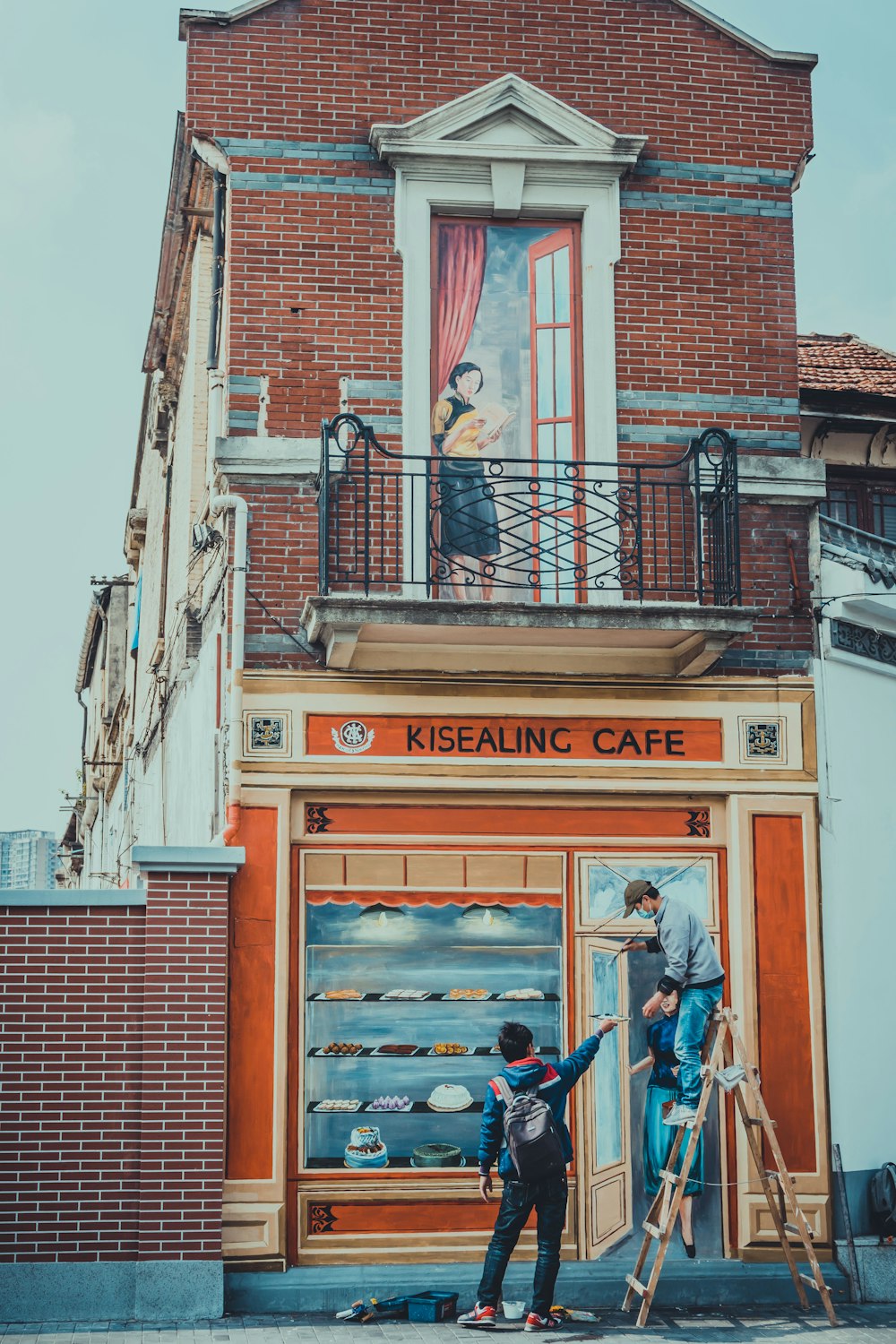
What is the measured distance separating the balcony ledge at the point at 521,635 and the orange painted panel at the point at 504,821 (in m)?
0.99

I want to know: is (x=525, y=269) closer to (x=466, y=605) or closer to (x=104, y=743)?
(x=466, y=605)

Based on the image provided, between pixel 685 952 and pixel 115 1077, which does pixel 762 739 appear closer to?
pixel 685 952

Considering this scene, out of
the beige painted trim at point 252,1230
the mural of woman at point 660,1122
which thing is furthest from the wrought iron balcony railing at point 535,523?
the beige painted trim at point 252,1230

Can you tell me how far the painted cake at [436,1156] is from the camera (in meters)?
10.9

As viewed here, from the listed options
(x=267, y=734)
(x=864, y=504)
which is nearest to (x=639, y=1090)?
(x=267, y=734)

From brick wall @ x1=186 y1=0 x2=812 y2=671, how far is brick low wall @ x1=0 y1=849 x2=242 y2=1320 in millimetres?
2063

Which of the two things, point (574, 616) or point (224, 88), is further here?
point (224, 88)

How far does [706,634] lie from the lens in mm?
10969

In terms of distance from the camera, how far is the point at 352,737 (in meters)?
11.1

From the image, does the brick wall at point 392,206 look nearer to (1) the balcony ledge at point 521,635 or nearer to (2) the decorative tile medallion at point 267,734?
(2) the decorative tile medallion at point 267,734

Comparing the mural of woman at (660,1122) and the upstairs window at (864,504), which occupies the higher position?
the upstairs window at (864,504)

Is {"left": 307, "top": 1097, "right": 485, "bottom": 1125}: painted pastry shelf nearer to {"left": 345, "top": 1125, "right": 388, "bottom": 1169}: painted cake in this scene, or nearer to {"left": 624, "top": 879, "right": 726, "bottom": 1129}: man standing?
{"left": 345, "top": 1125, "right": 388, "bottom": 1169}: painted cake

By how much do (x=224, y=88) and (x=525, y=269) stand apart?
8.53ft

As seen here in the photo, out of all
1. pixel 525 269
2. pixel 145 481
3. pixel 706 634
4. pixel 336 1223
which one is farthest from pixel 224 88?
pixel 145 481
